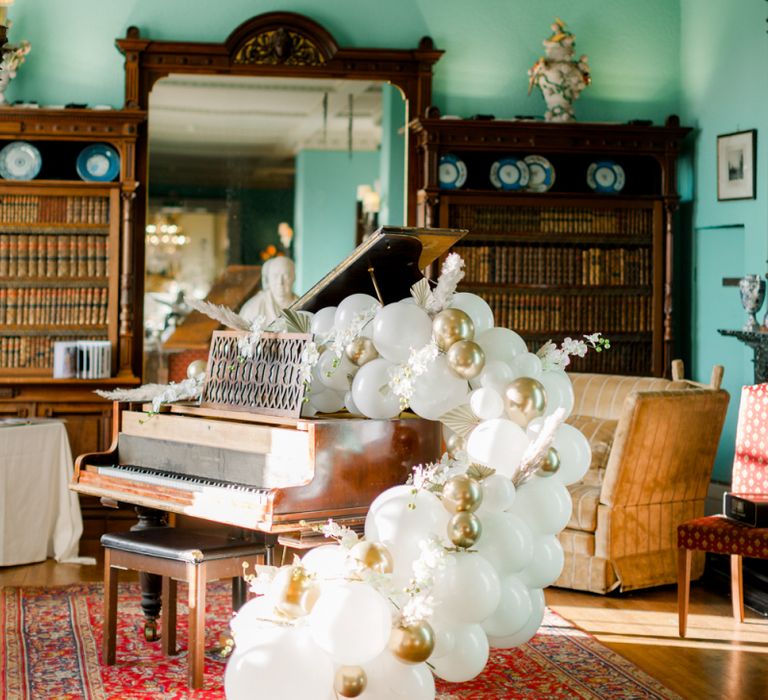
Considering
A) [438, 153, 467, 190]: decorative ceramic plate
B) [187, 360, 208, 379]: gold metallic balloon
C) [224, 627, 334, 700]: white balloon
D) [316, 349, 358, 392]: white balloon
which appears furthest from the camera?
[438, 153, 467, 190]: decorative ceramic plate

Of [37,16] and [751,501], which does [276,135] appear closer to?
[37,16]

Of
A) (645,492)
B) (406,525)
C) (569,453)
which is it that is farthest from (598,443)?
(406,525)

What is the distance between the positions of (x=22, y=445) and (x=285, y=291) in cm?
170

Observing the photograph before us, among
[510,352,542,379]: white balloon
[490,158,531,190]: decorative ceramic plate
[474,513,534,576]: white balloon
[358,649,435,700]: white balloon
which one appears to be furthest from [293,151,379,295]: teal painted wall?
[358,649,435,700]: white balloon

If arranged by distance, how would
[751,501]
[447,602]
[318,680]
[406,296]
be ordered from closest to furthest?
1. [318,680]
2. [447,602]
3. [406,296]
4. [751,501]

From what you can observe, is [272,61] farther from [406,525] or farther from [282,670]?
[282,670]

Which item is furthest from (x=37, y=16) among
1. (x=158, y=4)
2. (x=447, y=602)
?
(x=447, y=602)

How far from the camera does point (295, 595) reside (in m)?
3.10

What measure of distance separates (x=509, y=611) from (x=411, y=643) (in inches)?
20.8

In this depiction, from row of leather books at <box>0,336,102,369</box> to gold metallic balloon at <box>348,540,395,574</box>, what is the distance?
4.05m

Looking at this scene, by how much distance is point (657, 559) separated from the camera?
5465 mm

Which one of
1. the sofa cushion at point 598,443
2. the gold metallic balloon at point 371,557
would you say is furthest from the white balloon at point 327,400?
the sofa cushion at point 598,443

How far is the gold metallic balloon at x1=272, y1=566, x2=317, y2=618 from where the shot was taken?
310cm

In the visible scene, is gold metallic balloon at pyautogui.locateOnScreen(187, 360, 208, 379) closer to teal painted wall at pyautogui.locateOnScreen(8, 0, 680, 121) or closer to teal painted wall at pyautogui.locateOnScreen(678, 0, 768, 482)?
teal painted wall at pyautogui.locateOnScreen(8, 0, 680, 121)
